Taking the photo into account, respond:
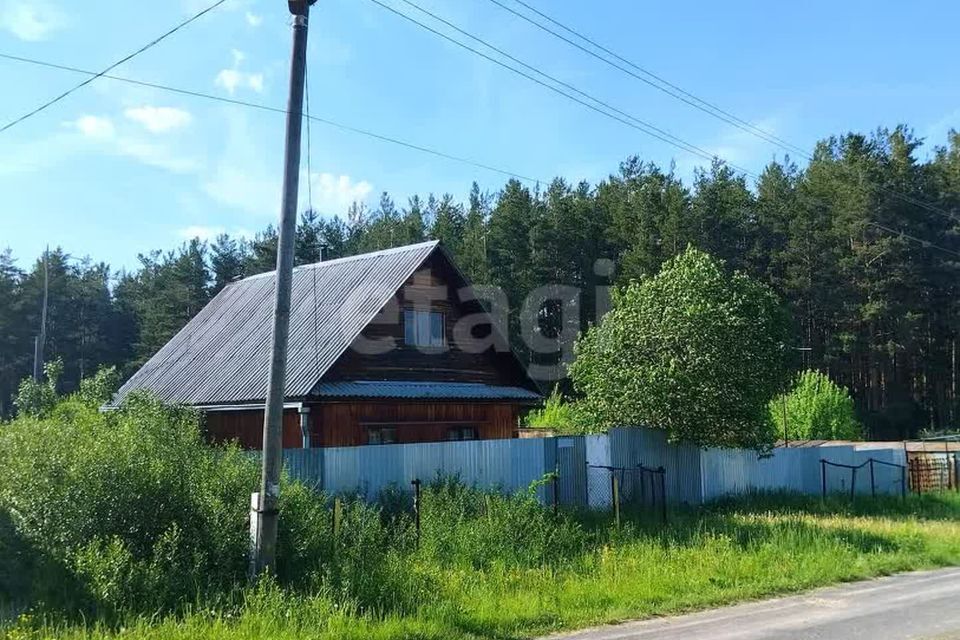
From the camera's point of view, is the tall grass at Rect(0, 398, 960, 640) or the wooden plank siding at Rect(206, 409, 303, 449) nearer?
the tall grass at Rect(0, 398, 960, 640)

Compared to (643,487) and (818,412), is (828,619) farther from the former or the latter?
(818,412)

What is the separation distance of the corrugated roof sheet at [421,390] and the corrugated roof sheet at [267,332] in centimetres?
65

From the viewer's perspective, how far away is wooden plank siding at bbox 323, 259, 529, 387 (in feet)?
68.8

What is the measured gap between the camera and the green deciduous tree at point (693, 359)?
19750 millimetres

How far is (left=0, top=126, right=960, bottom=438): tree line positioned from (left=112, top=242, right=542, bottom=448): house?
25496 mm

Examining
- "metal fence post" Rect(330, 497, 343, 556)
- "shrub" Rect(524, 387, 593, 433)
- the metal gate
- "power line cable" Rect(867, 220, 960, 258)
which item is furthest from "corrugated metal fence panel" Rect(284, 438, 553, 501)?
"power line cable" Rect(867, 220, 960, 258)

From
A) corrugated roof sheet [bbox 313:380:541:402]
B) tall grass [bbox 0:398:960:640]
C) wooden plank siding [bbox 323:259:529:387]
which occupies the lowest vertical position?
tall grass [bbox 0:398:960:640]

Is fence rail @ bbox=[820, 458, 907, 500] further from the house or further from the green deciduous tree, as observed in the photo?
the house

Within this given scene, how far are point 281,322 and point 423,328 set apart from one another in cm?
1343

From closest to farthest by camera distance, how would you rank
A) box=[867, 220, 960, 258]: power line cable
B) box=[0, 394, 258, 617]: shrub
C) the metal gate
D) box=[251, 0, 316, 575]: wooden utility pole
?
box=[0, 394, 258, 617]: shrub < box=[251, 0, 316, 575]: wooden utility pole < the metal gate < box=[867, 220, 960, 258]: power line cable

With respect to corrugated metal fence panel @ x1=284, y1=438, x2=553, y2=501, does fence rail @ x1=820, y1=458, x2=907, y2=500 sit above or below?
below

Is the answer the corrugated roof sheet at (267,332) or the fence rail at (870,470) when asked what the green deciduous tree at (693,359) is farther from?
the corrugated roof sheet at (267,332)

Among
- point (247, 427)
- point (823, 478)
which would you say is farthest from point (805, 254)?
point (247, 427)

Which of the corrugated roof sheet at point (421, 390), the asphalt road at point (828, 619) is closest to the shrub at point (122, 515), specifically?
the asphalt road at point (828, 619)
